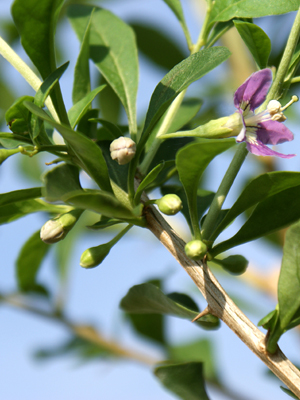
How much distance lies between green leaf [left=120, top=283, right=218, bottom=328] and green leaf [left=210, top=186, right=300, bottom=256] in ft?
0.51

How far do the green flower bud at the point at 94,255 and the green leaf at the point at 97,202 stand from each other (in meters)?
0.15

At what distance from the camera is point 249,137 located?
1.10 meters

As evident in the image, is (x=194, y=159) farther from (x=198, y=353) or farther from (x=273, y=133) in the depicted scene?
(x=198, y=353)

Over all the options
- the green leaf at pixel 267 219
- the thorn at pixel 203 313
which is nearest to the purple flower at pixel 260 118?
the green leaf at pixel 267 219

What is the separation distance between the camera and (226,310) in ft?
3.15

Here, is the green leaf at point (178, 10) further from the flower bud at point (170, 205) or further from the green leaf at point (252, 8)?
the flower bud at point (170, 205)

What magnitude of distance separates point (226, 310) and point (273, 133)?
0.44 meters

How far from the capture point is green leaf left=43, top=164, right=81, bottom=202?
2.73 feet

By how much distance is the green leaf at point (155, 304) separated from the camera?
1049 mm

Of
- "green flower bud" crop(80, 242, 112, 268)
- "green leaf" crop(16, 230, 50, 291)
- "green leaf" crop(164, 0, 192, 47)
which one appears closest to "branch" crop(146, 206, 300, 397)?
"green flower bud" crop(80, 242, 112, 268)

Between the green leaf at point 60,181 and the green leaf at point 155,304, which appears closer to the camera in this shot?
the green leaf at point 60,181

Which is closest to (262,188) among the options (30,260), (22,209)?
(22,209)

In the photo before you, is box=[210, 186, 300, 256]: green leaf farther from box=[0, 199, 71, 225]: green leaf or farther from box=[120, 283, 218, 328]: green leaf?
box=[0, 199, 71, 225]: green leaf

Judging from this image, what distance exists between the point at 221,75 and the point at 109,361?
1610 mm
